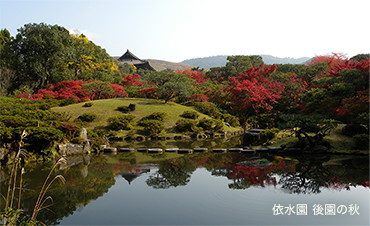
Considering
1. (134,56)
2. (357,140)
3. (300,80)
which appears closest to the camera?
(357,140)

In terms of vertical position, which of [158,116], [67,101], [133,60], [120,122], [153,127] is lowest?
[153,127]

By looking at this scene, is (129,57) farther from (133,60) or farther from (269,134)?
(269,134)

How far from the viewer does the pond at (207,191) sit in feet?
19.9

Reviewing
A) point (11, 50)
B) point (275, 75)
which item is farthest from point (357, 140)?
point (11, 50)

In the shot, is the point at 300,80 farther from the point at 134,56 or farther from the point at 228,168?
the point at 134,56

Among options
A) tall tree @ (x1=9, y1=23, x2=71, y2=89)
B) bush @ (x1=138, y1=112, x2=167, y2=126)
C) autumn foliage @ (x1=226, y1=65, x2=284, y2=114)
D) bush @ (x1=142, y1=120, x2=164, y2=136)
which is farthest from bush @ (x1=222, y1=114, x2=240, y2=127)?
tall tree @ (x1=9, y1=23, x2=71, y2=89)

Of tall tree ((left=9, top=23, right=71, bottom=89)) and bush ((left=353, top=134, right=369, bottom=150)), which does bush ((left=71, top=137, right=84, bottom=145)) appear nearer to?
bush ((left=353, top=134, right=369, bottom=150))

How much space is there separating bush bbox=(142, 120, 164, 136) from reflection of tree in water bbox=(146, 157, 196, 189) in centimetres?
817

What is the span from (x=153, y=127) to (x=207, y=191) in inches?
513

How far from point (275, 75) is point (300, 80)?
4069mm

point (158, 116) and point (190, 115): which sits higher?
point (158, 116)

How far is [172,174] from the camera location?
32.7 ft

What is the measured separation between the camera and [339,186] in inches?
321

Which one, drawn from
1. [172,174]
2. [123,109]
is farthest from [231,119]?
[172,174]
